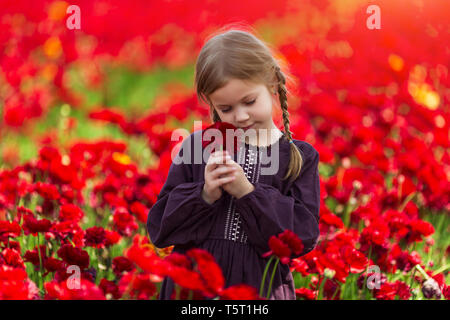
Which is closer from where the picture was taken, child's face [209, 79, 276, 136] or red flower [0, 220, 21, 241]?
child's face [209, 79, 276, 136]

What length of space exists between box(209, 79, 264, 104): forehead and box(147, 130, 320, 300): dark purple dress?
147 millimetres

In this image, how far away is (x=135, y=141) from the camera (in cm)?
311

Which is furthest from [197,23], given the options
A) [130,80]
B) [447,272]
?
[447,272]

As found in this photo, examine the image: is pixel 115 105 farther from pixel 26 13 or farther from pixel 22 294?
pixel 22 294

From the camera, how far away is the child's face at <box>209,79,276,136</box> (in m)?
1.27

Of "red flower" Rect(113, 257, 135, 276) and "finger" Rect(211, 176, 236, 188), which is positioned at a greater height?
"finger" Rect(211, 176, 236, 188)

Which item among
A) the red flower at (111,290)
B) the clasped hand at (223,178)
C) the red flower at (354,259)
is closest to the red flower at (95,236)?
the red flower at (111,290)

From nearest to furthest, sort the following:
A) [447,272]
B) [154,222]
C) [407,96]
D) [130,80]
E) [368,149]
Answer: [154,222] < [447,272] < [368,149] < [407,96] < [130,80]

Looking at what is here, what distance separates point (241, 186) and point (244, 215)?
7 cm

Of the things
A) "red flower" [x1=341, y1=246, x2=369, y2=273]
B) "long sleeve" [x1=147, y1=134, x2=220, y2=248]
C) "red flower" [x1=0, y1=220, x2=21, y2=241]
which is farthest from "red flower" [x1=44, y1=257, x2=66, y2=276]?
"red flower" [x1=341, y1=246, x2=369, y2=273]

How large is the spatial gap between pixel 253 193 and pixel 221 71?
277mm

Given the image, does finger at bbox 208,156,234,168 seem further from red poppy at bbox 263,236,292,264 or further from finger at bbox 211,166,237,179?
red poppy at bbox 263,236,292,264

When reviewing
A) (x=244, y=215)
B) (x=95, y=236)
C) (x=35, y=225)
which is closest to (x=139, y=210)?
(x=95, y=236)
